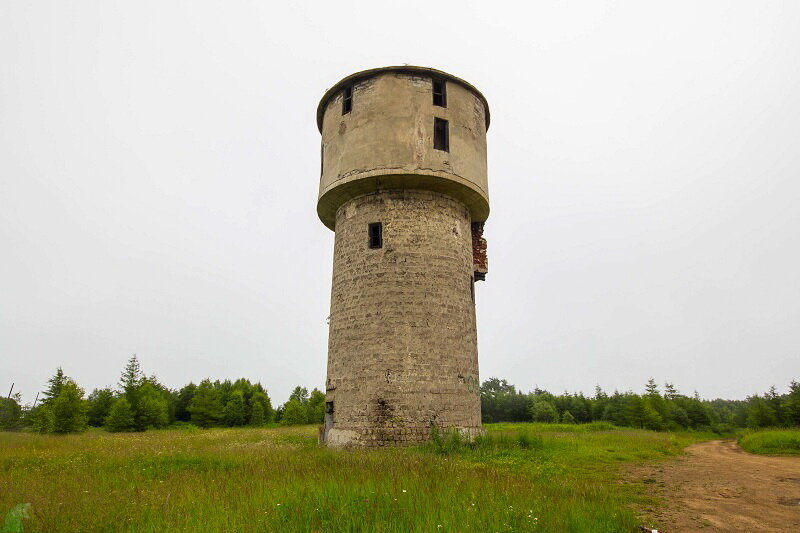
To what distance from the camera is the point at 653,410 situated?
37.5 m

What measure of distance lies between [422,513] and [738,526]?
390cm

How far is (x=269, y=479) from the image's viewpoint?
700cm

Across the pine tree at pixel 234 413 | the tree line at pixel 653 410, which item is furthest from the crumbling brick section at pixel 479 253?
the pine tree at pixel 234 413

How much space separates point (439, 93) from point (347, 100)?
2.87m

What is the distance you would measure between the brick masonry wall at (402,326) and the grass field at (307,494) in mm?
2063

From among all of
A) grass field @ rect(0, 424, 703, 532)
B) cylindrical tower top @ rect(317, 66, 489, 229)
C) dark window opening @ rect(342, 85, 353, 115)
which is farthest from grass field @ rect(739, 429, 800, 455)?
dark window opening @ rect(342, 85, 353, 115)

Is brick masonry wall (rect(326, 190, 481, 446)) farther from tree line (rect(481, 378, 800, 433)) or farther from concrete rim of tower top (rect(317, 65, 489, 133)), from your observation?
tree line (rect(481, 378, 800, 433))

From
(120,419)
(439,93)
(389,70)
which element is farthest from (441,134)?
(120,419)

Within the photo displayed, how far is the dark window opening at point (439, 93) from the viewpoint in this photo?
568 inches

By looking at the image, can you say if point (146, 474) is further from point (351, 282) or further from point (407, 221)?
point (407, 221)

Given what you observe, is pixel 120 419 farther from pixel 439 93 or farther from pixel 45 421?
pixel 439 93

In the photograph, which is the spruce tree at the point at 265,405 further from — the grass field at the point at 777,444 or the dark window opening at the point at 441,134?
the grass field at the point at 777,444

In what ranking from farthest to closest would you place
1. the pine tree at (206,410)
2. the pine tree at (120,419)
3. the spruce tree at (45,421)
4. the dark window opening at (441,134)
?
the pine tree at (206,410), the pine tree at (120,419), the spruce tree at (45,421), the dark window opening at (441,134)

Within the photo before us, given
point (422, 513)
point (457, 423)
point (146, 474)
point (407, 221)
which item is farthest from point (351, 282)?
point (422, 513)
